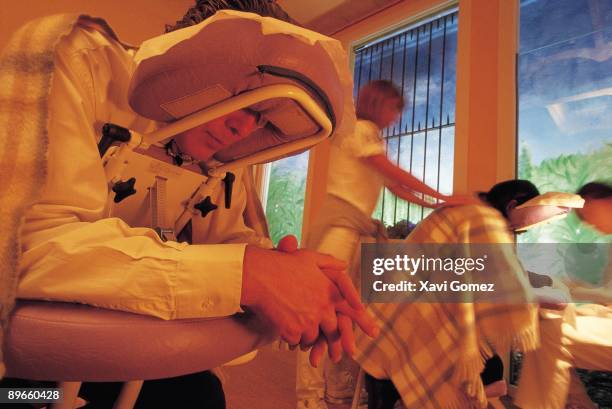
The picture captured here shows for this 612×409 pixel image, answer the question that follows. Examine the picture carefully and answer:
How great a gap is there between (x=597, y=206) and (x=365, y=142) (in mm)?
1075

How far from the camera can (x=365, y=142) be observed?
4.40 ft

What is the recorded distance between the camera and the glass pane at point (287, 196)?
3049mm

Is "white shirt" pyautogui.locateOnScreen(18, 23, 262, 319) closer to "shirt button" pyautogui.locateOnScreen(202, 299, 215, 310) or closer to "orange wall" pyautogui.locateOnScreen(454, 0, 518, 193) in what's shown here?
"shirt button" pyautogui.locateOnScreen(202, 299, 215, 310)

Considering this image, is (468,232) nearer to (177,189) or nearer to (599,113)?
(177,189)

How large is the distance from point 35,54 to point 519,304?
114 centimetres

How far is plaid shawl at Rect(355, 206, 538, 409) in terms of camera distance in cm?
90

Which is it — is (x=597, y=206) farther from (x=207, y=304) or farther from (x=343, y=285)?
(x=207, y=304)

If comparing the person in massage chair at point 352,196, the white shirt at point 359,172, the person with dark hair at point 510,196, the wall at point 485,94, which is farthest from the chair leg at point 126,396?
the wall at point 485,94

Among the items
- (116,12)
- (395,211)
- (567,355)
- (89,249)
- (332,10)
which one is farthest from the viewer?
(332,10)

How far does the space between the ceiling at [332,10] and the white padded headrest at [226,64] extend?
253 cm

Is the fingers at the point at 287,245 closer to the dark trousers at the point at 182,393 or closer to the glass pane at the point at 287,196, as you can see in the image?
the dark trousers at the point at 182,393

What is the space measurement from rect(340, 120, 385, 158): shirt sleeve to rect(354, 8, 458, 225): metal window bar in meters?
0.81

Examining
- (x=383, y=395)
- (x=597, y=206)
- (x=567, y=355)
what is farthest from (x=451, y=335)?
(x=597, y=206)

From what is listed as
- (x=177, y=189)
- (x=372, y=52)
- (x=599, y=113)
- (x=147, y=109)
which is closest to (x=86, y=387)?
(x=177, y=189)
